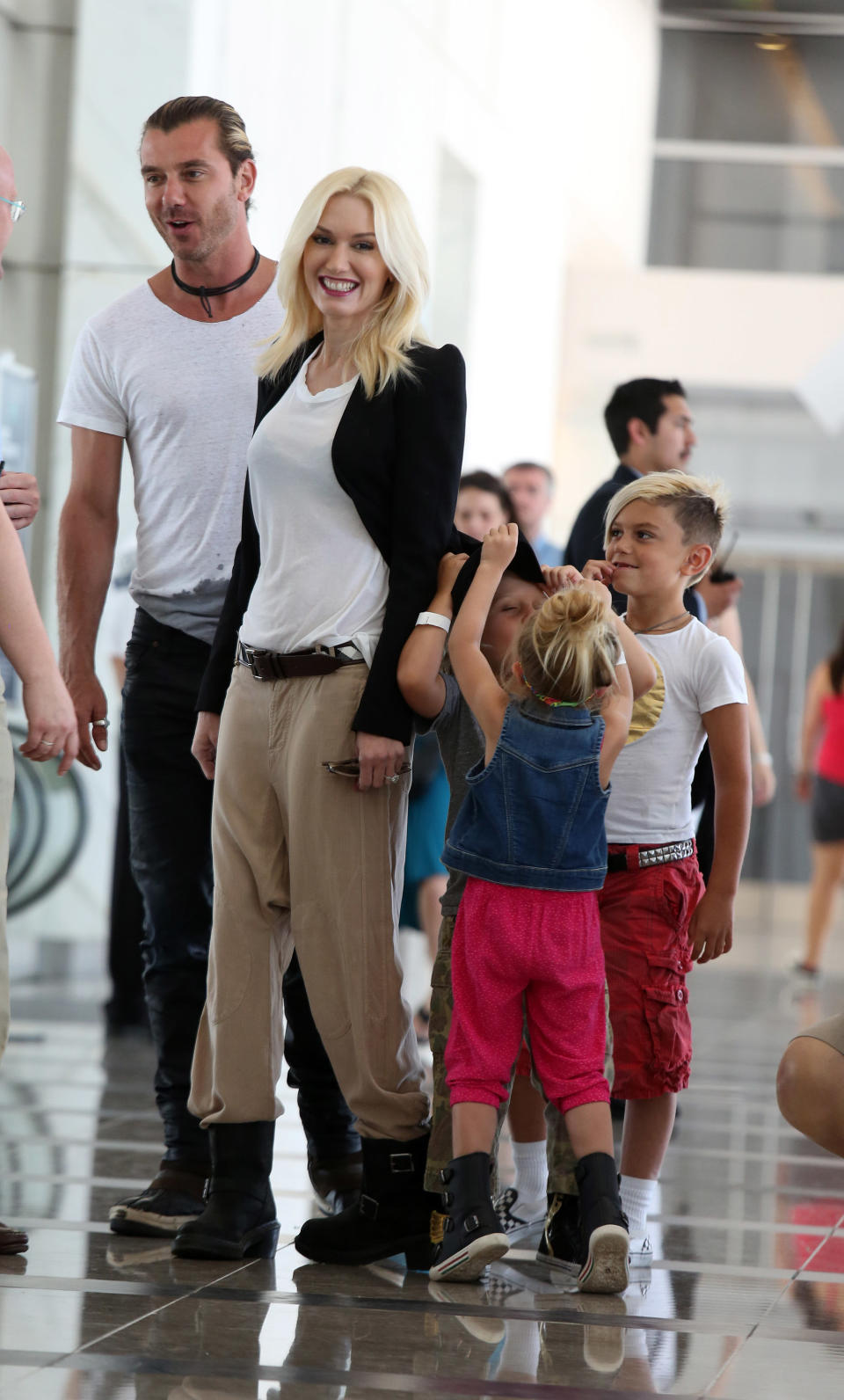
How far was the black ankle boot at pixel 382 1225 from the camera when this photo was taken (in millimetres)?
2830

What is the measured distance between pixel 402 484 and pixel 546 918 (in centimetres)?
69

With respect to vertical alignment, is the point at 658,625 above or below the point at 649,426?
below

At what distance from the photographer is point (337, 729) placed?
2758 millimetres

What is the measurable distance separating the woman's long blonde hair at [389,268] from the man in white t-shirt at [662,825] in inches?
21.6

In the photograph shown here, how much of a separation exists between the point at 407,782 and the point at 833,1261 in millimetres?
1139

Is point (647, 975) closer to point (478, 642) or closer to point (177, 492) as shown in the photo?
point (478, 642)

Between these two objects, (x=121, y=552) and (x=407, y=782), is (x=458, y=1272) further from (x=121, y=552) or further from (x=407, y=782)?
(x=121, y=552)

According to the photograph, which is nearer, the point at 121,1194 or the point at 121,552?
the point at 121,1194

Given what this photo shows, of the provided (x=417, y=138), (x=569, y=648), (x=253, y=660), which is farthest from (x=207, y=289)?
(x=417, y=138)

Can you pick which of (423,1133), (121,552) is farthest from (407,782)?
(121,552)

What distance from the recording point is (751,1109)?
16.1 ft

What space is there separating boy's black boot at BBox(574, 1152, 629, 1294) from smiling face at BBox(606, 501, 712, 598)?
100cm

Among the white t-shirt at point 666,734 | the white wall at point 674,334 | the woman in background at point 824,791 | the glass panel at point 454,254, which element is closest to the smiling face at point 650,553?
the white t-shirt at point 666,734

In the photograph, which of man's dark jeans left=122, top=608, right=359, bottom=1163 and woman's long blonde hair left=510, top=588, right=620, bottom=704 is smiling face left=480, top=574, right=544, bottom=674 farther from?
man's dark jeans left=122, top=608, right=359, bottom=1163
